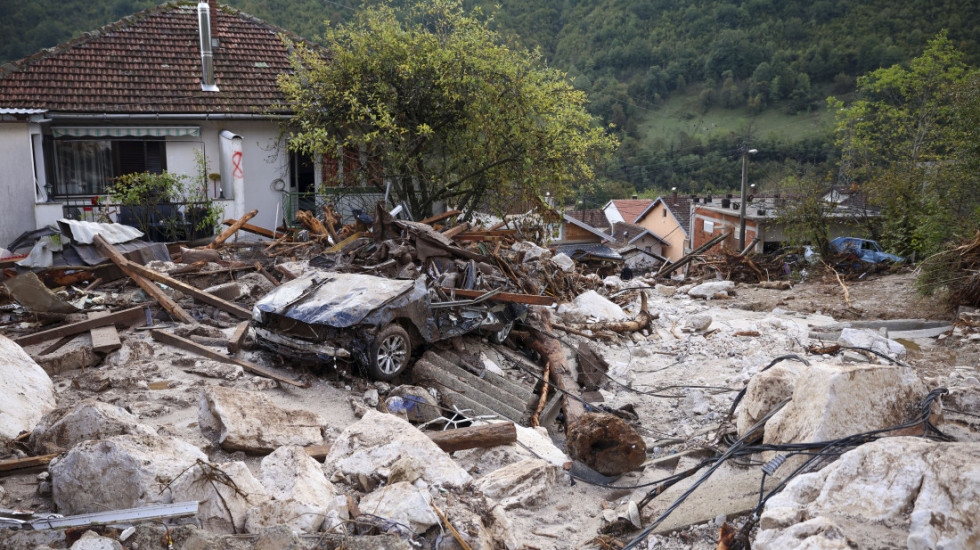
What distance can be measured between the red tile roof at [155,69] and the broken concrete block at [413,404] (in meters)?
12.4

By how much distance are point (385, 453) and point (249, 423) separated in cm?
136

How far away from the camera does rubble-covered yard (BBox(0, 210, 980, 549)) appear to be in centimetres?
420

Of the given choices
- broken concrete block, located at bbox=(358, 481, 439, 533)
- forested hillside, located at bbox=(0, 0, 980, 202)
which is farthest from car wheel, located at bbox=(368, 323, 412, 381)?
forested hillside, located at bbox=(0, 0, 980, 202)

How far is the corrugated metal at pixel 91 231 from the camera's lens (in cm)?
1255

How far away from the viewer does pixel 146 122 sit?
58.5 feet

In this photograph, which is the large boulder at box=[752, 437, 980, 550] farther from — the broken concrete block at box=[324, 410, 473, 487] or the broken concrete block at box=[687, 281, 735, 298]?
the broken concrete block at box=[687, 281, 735, 298]

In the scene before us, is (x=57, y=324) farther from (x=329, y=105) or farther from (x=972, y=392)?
(x=972, y=392)

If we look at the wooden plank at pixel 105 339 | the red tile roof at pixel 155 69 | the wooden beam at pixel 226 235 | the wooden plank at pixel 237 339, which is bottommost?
the wooden plank at pixel 237 339

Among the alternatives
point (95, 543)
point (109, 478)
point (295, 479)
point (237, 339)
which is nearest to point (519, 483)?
point (295, 479)

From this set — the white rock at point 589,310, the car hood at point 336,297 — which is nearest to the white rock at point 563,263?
the white rock at point 589,310

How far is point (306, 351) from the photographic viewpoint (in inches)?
332

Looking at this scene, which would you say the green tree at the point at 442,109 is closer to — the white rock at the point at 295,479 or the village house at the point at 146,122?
the village house at the point at 146,122

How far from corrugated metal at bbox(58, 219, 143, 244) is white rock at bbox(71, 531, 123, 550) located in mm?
10282

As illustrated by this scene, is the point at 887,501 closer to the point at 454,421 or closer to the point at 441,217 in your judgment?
the point at 454,421
